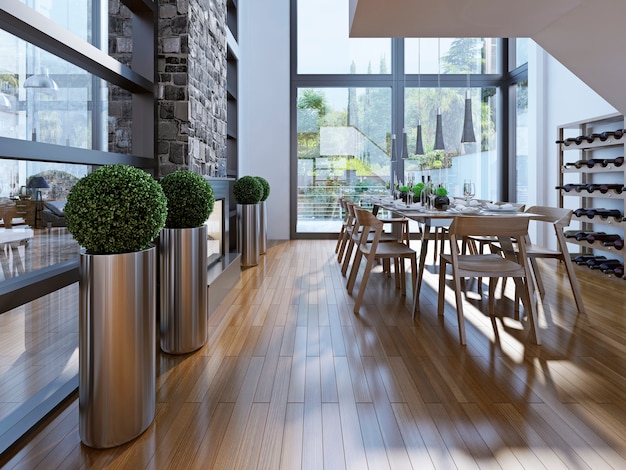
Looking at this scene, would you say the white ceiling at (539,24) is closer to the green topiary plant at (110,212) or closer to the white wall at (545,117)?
the white wall at (545,117)

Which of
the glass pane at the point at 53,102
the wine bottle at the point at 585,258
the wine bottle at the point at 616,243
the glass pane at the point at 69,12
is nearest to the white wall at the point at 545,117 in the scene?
the wine bottle at the point at 585,258

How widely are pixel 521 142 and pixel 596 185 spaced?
3063mm

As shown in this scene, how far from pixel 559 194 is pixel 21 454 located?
18.6 feet

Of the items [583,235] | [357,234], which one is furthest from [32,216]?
[583,235]

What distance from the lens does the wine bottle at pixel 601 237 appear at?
471cm

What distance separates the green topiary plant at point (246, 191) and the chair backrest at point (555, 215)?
308 cm

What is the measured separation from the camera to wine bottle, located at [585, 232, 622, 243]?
4.71 m

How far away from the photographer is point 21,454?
1654 millimetres

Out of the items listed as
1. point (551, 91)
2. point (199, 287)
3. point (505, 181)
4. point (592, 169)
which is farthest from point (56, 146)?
point (505, 181)

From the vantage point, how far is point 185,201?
9.01ft

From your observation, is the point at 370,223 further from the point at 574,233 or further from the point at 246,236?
the point at 574,233

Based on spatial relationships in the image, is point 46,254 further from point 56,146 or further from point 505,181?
point 505,181

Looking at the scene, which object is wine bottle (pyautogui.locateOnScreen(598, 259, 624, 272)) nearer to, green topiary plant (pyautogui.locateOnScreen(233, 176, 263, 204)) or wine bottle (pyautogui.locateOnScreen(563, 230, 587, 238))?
wine bottle (pyautogui.locateOnScreen(563, 230, 587, 238))

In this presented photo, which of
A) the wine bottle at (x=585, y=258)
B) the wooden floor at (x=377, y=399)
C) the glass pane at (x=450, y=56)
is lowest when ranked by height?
the wooden floor at (x=377, y=399)
